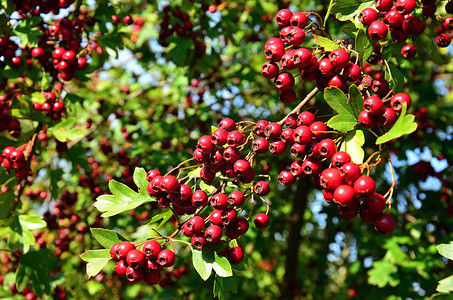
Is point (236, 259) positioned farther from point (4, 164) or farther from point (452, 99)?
point (452, 99)

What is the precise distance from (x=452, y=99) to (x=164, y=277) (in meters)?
5.59

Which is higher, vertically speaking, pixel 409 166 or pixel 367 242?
pixel 409 166

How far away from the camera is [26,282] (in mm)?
2764

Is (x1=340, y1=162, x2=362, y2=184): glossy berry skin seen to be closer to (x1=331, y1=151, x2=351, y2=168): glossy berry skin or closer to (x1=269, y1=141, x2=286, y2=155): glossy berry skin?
(x1=331, y1=151, x2=351, y2=168): glossy berry skin

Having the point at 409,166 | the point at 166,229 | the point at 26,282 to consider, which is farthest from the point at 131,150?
the point at 409,166

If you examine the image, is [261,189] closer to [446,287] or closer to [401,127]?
[401,127]


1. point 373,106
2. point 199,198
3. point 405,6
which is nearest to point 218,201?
point 199,198

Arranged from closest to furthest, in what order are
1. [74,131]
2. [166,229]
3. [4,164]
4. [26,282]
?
[4,164], [74,131], [26,282], [166,229]

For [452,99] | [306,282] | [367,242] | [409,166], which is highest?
[409,166]

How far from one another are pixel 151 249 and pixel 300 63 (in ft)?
2.87

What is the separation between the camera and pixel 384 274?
3281 millimetres

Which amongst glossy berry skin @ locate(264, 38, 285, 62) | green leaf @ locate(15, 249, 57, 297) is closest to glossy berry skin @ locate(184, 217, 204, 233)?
glossy berry skin @ locate(264, 38, 285, 62)

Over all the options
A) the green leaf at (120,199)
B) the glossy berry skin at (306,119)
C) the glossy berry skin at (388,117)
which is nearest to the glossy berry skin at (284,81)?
the glossy berry skin at (306,119)

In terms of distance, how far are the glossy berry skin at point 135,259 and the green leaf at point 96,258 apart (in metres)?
0.18
